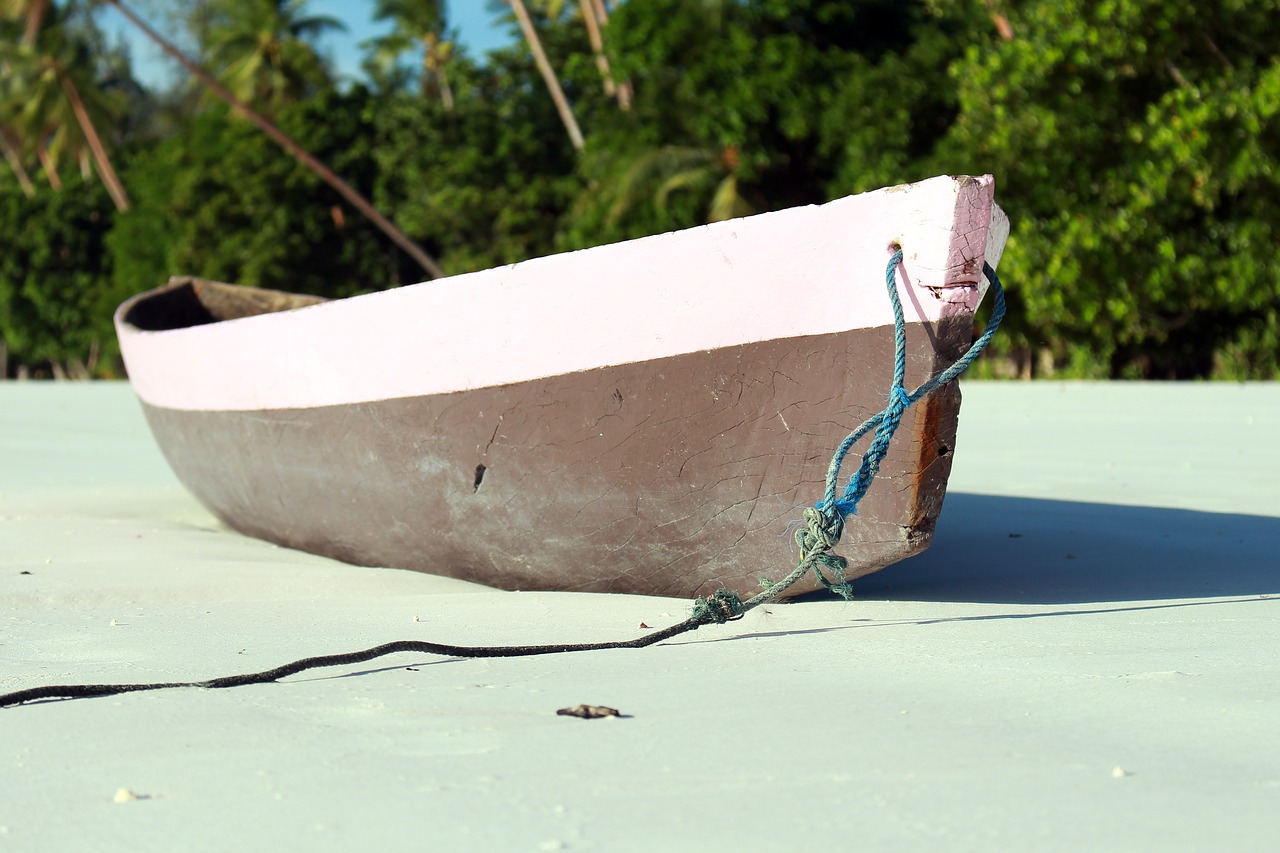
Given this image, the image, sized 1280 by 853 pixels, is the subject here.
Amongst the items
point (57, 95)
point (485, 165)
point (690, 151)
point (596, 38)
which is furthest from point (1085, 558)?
point (57, 95)

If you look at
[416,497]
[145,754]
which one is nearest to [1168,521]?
[416,497]

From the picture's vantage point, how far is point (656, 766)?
165 cm

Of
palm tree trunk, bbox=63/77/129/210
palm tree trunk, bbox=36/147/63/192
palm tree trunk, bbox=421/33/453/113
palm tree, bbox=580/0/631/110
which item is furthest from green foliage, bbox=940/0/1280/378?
palm tree trunk, bbox=36/147/63/192

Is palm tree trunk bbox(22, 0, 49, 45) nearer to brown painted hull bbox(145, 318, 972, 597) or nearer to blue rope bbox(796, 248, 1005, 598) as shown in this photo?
brown painted hull bbox(145, 318, 972, 597)

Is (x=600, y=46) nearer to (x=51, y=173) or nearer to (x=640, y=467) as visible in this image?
(x=51, y=173)

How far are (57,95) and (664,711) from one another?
33.2 m

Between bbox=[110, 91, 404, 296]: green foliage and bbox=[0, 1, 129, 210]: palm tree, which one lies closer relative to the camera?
bbox=[110, 91, 404, 296]: green foliage

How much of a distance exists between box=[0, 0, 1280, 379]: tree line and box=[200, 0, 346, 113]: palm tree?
79 millimetres

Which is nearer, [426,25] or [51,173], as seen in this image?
[426,25]

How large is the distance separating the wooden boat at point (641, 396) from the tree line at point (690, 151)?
733cm

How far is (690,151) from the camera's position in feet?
58.9

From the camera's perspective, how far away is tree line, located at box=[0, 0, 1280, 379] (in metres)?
13.3

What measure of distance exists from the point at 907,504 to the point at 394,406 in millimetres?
1277

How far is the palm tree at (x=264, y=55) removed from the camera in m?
30.0
